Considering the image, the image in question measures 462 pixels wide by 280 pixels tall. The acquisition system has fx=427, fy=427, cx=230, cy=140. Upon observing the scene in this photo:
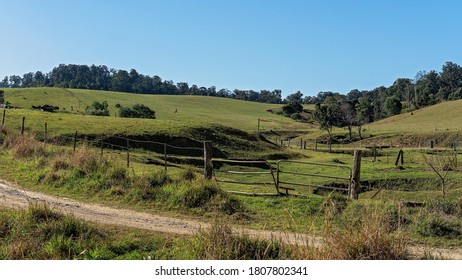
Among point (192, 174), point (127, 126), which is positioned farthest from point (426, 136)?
point (192, 174)

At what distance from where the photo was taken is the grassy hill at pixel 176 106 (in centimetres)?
9094

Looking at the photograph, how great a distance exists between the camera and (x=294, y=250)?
6.57 m

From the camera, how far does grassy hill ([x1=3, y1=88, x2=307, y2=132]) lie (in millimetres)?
90938

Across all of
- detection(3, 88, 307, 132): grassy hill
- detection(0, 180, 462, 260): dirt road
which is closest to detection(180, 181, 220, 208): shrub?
detection(0, 180, 462, 260): dirt road

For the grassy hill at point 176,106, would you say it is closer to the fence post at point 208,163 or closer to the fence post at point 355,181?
the fence post at point 208,163

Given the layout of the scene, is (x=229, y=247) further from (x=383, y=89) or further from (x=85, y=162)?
(x=383, y=89)

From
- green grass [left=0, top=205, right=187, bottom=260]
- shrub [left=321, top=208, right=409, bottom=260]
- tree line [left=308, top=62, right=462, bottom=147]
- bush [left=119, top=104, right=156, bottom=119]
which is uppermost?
tree line [left=308, top=62, right=462, bottom=147]

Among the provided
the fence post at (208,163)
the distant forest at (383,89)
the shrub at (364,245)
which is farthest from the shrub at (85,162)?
the distant forest at (383,89)

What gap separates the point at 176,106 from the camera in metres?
125

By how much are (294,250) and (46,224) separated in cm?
518

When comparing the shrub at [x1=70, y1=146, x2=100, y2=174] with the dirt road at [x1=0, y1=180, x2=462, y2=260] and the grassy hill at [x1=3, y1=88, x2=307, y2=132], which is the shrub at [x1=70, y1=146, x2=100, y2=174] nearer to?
the dirt road at [x1=0, y1=180, x2=462, y2=260]

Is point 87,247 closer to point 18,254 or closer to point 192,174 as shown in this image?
point 18,254

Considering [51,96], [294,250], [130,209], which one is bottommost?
[130,209]

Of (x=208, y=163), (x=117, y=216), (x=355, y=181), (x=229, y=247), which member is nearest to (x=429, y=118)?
(x=355, y=181)
